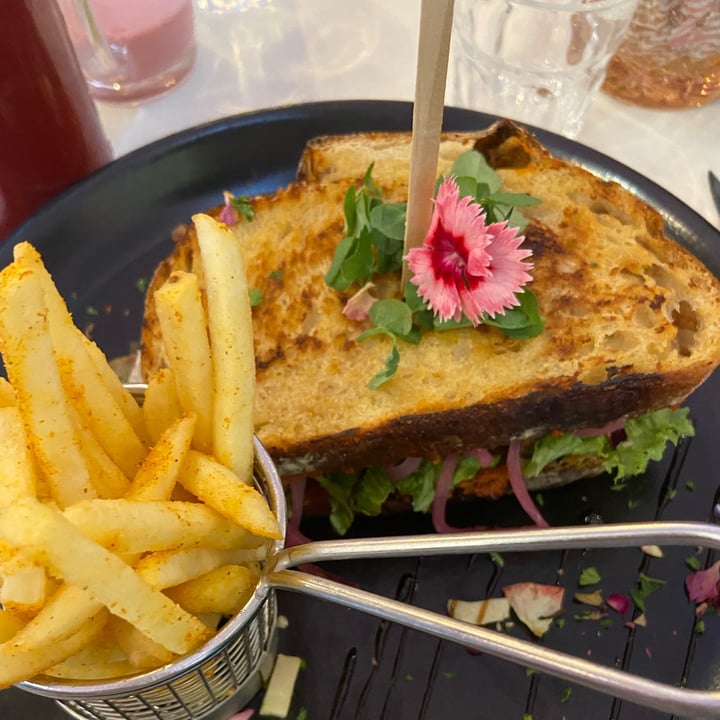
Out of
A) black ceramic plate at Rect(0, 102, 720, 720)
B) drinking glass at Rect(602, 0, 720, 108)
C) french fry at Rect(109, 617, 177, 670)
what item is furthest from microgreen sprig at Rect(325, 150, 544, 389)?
drinking glass at Rect(602, 0, 720, 108)

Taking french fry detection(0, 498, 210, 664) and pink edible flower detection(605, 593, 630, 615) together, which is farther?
pink edible flower detection(605, 593, 630, 615)

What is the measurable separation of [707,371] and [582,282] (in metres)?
0.29

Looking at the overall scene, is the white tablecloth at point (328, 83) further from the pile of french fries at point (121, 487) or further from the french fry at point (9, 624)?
the french fry at point (9, 624)

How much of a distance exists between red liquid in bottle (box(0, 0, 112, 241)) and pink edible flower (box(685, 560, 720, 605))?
1.72 meters

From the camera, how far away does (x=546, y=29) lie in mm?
2188

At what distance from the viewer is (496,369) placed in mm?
1401

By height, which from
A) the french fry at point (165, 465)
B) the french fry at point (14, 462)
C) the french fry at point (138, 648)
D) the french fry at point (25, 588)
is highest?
the french fry at point (14, 462)

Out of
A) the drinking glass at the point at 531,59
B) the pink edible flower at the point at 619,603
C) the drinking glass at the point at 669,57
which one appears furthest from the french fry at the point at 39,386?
the drinking glass at the point at 669,57

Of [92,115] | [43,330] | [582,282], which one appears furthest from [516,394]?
[92,115]

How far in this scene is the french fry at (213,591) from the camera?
93 cm

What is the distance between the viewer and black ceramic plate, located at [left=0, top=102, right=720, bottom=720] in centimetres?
128

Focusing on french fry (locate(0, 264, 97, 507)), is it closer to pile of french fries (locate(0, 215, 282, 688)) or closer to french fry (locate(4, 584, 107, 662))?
pile of french fries (locate(0, 215, 282, 688))

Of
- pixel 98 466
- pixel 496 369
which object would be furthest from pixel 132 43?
pixel 98 466

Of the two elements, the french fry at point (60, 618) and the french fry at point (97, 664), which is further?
the french fry at point (97, 664)
